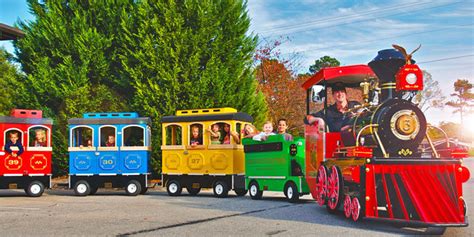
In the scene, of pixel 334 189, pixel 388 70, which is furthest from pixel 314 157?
pixel 388 70

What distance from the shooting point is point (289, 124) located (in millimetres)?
27125

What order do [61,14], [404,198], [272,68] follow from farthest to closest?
[272,68] < [61,14] < [404,198]

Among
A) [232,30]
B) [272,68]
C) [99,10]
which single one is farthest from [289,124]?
[99,10]

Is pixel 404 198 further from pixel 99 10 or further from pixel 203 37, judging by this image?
pixel 99 10

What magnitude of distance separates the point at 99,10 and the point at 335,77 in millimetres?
11957

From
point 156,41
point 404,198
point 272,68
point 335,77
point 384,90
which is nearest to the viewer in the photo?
point 404,198

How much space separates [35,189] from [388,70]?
33.1 feet

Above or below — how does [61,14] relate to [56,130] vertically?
above

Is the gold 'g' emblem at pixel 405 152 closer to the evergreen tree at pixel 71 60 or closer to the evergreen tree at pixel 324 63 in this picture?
the evergreen tree at pixel 71 60

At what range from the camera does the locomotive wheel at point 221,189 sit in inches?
563

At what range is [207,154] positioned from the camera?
48.6ft

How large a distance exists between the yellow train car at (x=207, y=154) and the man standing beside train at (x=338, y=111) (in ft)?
14.2

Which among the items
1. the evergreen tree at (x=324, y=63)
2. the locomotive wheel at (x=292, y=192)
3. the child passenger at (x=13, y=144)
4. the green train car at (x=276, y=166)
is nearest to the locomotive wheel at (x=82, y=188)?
the child passenger at (x=13, y=144)

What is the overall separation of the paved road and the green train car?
0.77 m
